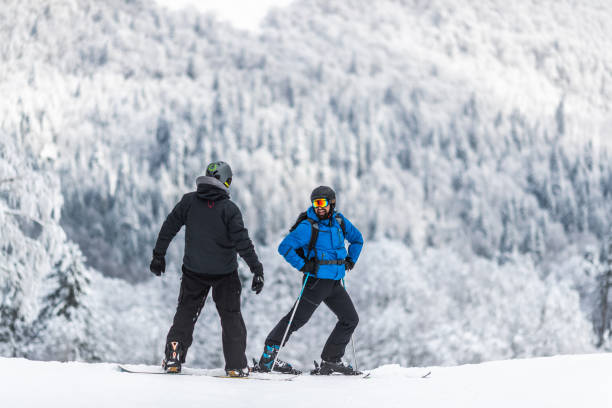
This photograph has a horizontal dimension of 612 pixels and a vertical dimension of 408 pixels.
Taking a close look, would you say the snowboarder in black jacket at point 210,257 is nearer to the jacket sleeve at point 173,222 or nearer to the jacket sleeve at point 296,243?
the jacket sleeve at point 173,222

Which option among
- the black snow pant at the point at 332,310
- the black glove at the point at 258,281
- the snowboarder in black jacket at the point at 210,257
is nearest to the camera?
the black glove at the point at 258,281

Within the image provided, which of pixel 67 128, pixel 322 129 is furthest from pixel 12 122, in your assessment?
pixel 322 129

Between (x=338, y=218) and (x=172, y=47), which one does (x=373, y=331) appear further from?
(x=172, y=47)

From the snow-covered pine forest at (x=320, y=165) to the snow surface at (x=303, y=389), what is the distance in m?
6.36

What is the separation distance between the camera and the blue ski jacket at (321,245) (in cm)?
537

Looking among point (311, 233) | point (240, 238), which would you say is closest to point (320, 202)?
point (311, 233)

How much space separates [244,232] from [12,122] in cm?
5865

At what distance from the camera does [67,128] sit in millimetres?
63469

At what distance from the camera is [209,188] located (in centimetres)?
498

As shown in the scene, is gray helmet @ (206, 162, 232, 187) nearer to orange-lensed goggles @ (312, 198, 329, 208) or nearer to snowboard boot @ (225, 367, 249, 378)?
orange-lensed goggles @ (312, 198, 329, 208)

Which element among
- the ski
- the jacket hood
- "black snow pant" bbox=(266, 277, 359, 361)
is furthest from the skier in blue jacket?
the jacket hood

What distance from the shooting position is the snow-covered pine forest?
30.3m

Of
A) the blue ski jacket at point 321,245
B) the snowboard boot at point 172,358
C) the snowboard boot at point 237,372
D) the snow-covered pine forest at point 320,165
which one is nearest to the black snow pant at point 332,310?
the blue ski jacket at point 321,245

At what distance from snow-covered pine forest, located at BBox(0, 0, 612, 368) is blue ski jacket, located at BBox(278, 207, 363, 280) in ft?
21.0
